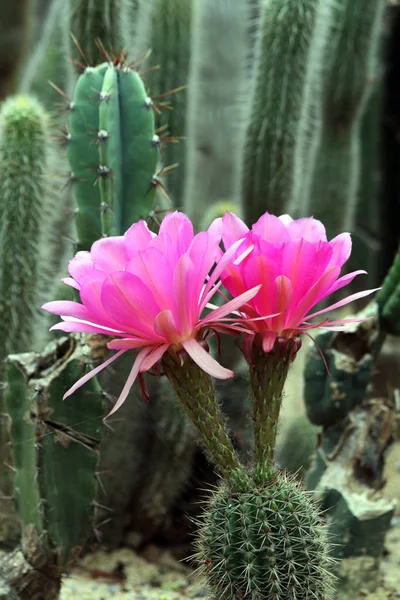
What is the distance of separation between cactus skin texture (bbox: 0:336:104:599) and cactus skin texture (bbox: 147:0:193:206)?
130 cm

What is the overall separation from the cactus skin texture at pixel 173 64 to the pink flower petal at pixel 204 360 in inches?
68.5

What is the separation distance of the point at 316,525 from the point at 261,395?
0.74 ft

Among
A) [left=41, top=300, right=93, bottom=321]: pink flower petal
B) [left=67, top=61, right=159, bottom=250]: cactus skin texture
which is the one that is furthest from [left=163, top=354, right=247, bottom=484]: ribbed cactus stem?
[left=67, top=61, right=159, bottom=250]: cactus skin texture

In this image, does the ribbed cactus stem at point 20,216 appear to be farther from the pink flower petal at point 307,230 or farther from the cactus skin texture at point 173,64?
the pink flower petal at point 307,230

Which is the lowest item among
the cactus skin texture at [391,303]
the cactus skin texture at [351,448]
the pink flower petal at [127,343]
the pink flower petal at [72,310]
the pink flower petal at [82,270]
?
the cactus skin texture at [351,448]

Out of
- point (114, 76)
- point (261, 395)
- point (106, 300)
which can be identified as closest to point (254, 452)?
point (261, 395)

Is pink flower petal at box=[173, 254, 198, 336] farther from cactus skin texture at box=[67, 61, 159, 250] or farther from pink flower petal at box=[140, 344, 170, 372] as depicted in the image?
cactus skin texture at box=[67, 61, 159, 250]

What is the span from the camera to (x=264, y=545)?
1.16 m

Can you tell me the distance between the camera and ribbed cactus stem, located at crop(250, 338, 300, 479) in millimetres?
1250

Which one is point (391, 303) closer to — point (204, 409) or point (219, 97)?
point (204, 409)

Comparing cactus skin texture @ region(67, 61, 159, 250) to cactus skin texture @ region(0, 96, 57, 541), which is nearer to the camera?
cactus skin texture @ region(67, 61, 159, 250)

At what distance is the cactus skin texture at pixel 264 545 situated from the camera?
1.17 m

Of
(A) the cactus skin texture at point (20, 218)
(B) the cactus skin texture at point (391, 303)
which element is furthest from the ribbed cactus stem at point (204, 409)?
(A) the cactus skin texture at point (20, 218)

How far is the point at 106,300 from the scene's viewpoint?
1101 mm
